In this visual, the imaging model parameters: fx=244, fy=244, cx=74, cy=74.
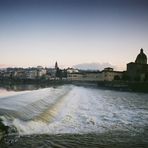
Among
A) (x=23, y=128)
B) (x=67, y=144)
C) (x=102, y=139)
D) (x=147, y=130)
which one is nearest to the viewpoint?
(x=67, y=144)

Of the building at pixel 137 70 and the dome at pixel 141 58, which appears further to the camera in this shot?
the dome at pixel 141 58

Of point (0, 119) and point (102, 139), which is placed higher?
point (0, 119)

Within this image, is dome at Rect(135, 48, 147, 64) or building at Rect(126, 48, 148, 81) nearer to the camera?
building at Rect(126, 48, 148, 81)

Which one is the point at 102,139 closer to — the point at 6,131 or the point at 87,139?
the point at 87,139

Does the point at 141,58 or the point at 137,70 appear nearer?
the point at 137,70

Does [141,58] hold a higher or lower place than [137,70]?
higher

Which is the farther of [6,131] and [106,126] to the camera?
[106,126]

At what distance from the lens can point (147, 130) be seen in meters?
11.5

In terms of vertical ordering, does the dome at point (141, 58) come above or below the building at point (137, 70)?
above

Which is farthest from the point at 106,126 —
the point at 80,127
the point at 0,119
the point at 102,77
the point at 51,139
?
the point at 102,77

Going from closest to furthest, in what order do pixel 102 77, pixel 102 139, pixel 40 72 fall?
pixel 102 139 → pixel 102 77 → pixel 40 72

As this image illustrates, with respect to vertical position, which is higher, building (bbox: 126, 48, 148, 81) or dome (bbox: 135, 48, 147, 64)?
dome (bbox: 135, 48, 147, 64)

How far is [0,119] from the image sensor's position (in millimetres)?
10430

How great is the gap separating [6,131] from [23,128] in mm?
1077
